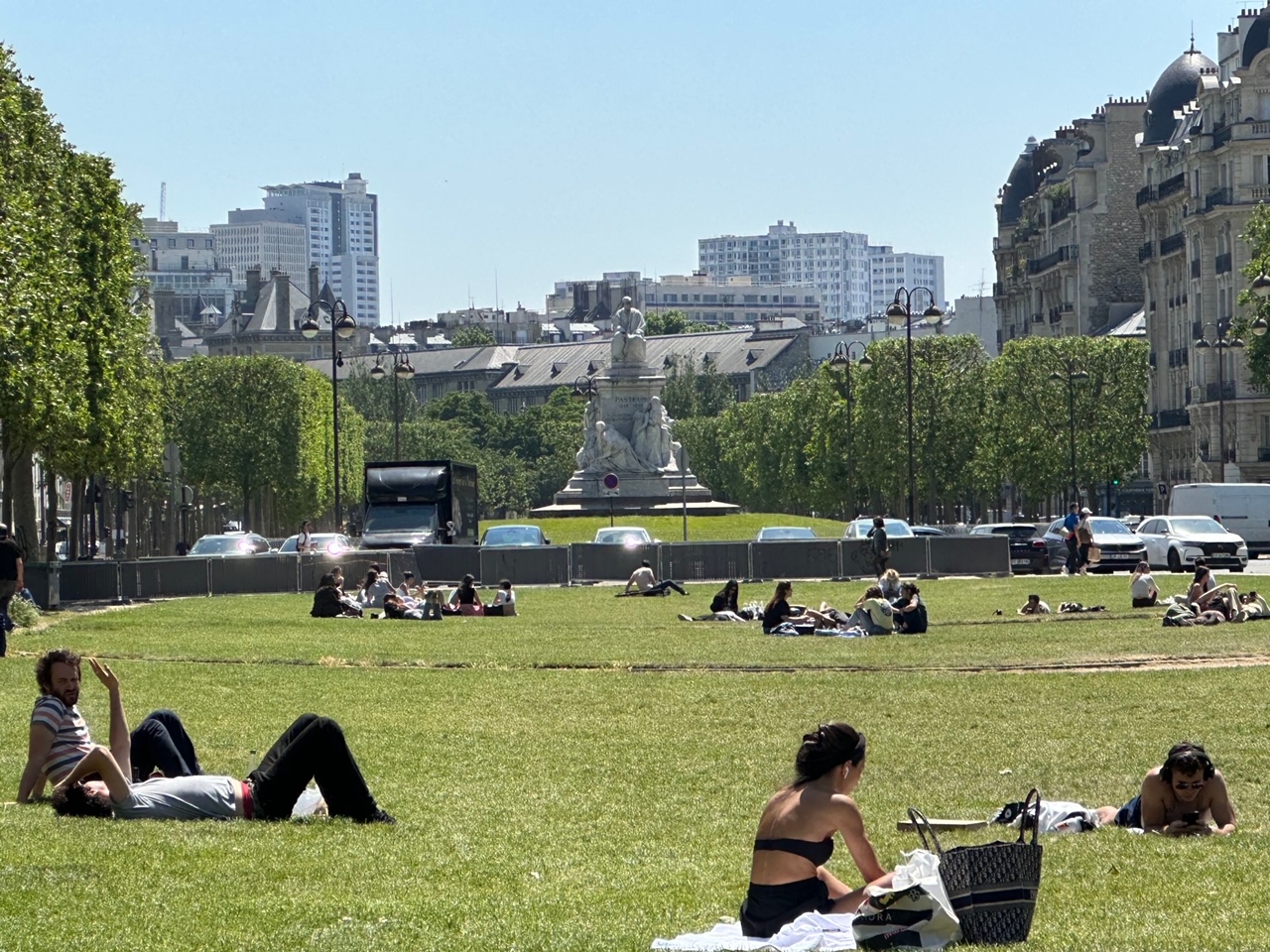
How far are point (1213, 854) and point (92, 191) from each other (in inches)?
1839

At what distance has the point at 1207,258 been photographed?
361 ft

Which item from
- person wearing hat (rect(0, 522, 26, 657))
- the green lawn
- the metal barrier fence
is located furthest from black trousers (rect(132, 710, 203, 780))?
the green lawn

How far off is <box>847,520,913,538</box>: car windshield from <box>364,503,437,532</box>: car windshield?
11.5 metres

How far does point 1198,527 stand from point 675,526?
1228 inches

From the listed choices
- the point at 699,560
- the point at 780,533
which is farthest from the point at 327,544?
the point at 780,533

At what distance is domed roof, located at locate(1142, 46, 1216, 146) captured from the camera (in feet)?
413

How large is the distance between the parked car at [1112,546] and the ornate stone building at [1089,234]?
7631cm

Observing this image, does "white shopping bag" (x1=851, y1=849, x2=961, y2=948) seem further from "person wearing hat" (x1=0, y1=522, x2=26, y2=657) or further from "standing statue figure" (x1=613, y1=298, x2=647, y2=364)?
"standing statue figure" (x1=613, y1=298, x2=647, y2=364)

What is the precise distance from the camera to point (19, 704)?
23219mm

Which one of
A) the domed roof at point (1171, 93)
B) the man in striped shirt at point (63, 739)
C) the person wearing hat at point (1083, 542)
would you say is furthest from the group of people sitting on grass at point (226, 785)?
the domed roof at point (1171, 93)

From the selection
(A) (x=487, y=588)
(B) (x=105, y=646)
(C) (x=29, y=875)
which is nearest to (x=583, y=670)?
(B) (x=105, y=646)

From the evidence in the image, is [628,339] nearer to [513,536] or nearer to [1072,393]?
[1072,393]

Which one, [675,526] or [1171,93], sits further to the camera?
[1171,93]

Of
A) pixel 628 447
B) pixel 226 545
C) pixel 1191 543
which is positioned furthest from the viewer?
pixel 628 447
